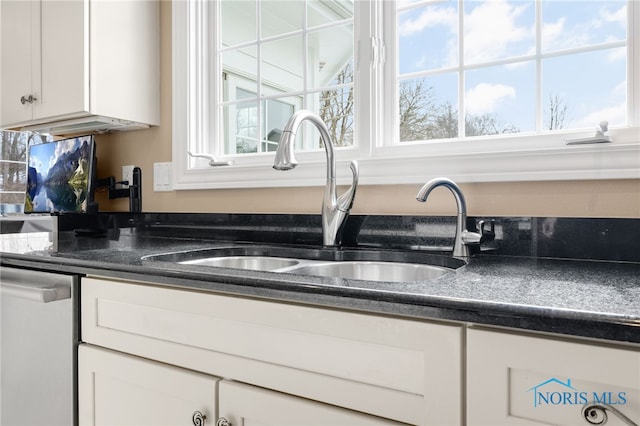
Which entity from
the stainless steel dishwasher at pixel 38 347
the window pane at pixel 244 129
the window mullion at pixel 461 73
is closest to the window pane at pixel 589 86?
the window mullion at pixel 461 73

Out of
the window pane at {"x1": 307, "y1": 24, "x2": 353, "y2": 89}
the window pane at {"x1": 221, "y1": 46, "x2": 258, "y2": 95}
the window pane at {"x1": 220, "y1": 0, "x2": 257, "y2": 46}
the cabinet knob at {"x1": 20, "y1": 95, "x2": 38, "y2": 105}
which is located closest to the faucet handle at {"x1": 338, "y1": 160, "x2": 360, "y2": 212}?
the window pane at {"x1": 307, "y1": 24, "x2": 353, "y2": 89}

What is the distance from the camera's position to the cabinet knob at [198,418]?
922mm

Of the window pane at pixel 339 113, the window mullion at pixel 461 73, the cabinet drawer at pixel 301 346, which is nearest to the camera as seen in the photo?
the cabinet drawer at pixel 301 346

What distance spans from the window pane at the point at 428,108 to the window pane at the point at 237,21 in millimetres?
810

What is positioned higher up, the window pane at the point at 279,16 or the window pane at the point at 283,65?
the window pane at the point at 279,16

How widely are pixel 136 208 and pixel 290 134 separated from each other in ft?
3.89

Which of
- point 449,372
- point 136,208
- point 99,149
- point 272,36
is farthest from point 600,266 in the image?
point 99,149

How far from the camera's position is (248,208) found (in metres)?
1.75

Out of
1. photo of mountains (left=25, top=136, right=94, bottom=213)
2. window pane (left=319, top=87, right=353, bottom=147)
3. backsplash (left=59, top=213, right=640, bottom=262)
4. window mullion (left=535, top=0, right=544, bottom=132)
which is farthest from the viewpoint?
photo of mountains (left=25, top=136, right=94, bottom=213)

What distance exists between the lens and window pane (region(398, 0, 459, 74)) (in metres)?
1.48

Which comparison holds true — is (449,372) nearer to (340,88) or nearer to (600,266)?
(600,266)

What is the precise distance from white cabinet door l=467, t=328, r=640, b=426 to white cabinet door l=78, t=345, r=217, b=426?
0.54 m

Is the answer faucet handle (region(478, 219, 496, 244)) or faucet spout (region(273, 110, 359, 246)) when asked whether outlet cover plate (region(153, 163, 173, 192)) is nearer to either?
faucet spout (region(273, 110, 359, 246))

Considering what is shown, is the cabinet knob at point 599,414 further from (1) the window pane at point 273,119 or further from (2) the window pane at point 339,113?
(1) the window pane at point 273,119
